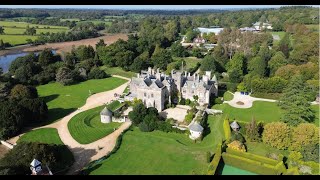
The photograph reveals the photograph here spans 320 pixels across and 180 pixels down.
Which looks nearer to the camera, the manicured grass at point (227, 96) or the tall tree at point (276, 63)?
the manicured grass at point (227, 96)

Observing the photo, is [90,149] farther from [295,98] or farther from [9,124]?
[295,98]

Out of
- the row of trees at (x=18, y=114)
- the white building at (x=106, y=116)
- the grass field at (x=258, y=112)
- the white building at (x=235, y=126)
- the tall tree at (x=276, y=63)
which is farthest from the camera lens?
the tall tree at (x=276, y=63)

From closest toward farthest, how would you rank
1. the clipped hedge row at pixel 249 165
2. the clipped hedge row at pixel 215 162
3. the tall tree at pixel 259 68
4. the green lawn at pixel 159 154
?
the clipped hedge row at pixel 215 162 → the clipped hedge row at pixel 249 165 → the green lawn at pixel 159 154 → the tall tree at pixel 259 68

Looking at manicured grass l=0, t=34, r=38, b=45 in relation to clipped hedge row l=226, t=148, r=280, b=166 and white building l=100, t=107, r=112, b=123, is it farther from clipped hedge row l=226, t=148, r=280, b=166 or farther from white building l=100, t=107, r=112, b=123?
clipped hedge row l=226, t=148, r=280, b=166

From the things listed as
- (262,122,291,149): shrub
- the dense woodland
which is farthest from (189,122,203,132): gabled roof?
(262,122,291,149): shrub

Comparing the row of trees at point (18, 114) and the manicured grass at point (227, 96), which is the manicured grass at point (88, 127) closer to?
the row of trees at point (18, 114)

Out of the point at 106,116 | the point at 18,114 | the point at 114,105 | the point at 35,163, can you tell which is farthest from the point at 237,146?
the point at 18,114

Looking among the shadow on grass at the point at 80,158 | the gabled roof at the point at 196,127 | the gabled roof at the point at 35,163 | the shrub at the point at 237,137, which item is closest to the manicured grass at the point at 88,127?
the shadow on grass at the point at 80,158
